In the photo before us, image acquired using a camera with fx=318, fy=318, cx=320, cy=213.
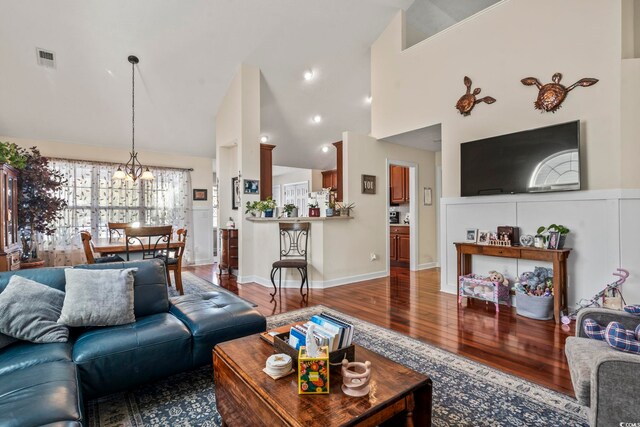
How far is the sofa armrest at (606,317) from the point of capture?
1830 millimetres

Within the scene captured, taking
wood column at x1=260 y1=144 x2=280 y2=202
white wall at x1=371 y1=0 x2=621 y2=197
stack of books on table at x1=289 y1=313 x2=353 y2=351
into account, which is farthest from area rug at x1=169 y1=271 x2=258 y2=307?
white wall at x1=371 y1=0 x2=621 y2=197

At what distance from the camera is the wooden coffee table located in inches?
46.6

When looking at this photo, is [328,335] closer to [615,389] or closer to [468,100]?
[615,389]

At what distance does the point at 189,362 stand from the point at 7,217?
13.2 feet

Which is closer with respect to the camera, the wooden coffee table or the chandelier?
the wooden coffee table

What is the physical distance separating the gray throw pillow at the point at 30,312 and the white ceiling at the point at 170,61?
13.3 ft

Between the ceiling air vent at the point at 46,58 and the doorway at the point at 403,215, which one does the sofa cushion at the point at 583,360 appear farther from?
the ceiling air vent at the point at 46,58

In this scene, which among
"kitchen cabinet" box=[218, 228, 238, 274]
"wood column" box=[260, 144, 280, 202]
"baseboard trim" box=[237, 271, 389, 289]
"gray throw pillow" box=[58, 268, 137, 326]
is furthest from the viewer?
"wood column" box=[260, 144, 280, 202]

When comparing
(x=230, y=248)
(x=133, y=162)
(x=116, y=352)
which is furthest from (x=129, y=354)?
(x=230, y=248)

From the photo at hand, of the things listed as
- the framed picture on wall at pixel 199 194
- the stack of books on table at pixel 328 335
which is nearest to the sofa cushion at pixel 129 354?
the stack of books on table at pixel 328 335

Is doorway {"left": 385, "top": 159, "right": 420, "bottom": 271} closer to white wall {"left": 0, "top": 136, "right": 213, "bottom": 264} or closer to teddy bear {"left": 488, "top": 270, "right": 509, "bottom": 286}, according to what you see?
teddy bear {"left": 488, "top": 270, "right": 509, "bottom": 286}

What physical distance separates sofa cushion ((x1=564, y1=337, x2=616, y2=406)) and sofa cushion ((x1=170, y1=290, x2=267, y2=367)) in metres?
1.90

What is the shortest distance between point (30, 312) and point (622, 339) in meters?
3.26

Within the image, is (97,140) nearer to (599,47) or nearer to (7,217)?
(7,217)
